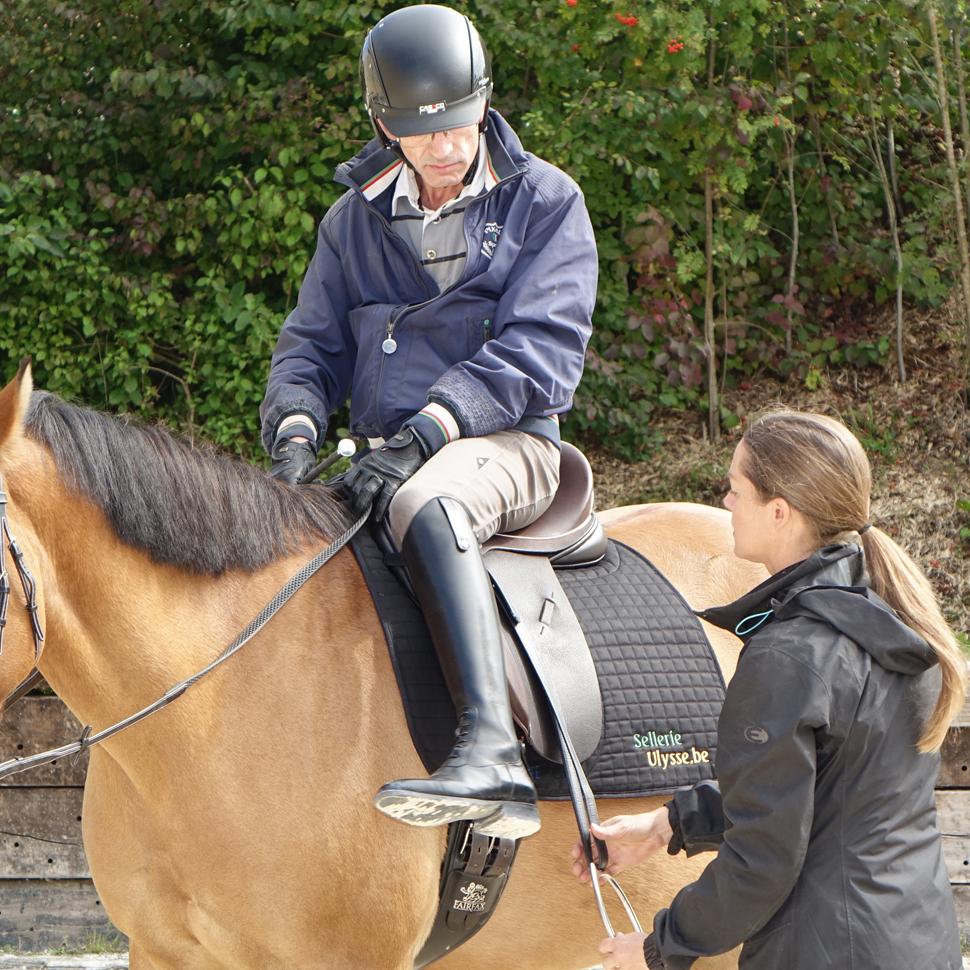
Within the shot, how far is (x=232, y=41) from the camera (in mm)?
6953

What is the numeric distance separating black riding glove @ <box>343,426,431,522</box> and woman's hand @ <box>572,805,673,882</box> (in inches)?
32.3

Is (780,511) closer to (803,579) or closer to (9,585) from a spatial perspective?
(803,579)

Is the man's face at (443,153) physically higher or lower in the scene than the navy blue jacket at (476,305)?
higher

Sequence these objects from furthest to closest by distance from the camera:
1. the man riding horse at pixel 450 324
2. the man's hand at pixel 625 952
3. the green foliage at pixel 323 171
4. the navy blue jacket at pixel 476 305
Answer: the green foliage at pixel 323 171, the navy blue jacket at pixel 476 305, the man riding horse at pixel 450 324, the man's hand at pixel 625 952

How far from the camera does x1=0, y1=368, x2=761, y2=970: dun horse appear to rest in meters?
2.37

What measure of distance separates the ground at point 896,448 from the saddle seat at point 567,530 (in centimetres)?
344

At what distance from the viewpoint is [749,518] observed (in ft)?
6.97

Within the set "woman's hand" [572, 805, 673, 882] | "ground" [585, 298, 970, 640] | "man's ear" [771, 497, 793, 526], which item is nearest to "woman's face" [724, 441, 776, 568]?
"man's ear" [771, 497, 793, 526]

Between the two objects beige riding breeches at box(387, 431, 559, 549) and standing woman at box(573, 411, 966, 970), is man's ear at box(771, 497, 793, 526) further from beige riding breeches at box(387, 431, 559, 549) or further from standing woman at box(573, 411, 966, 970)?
beige riding breeches at box(387, 431, 559, 549)

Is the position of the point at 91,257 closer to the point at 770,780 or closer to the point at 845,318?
the point at 845,318

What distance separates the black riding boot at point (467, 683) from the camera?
226 cm

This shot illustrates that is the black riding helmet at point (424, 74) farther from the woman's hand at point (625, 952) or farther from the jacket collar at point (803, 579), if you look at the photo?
the woman's hand at point (625, 952)

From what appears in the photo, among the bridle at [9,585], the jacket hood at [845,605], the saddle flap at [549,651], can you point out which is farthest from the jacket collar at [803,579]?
the bridle at [9,585]

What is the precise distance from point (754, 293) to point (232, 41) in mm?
3273
